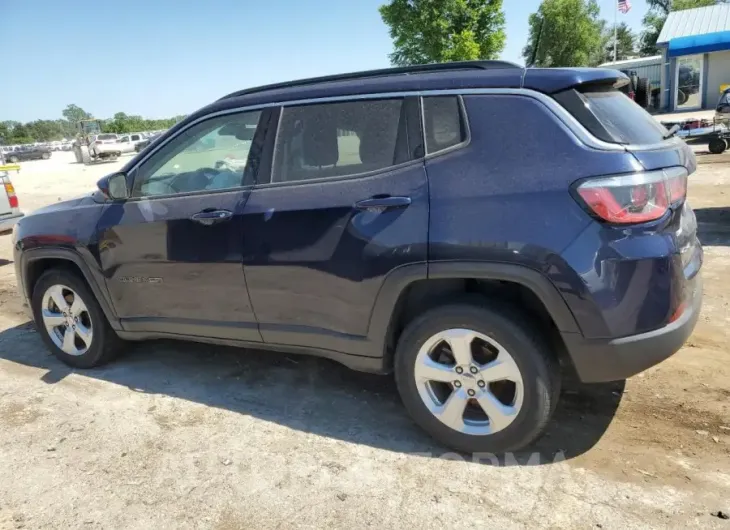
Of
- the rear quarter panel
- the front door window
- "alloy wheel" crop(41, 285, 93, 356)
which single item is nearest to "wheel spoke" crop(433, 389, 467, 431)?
the rear quarter panel

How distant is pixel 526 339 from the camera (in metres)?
2.66

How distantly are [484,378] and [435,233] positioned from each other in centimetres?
75

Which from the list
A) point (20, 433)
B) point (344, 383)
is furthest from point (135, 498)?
point (344, 383)

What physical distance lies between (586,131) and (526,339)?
0.99m

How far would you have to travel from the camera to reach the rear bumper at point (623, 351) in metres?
2.54

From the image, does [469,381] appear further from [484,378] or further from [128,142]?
[128,142]

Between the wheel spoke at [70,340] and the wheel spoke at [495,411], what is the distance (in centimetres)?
313

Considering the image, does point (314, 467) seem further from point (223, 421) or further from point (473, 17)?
point (473, 17)

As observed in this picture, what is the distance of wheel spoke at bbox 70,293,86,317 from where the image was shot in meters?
4.18

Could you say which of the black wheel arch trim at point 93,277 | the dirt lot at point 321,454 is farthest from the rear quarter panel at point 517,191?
the black wheel arch trim at point 93,277

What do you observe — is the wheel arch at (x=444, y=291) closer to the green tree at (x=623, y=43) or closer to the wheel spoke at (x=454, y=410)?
the wheel spoke at (x=454, y=410)

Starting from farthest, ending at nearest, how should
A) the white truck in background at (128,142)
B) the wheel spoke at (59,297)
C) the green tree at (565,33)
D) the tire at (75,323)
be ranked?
the green tree at (565,33)
the white truck in background at (128,142)
the wheel spoke at (59,297)
the tire at (75,323)

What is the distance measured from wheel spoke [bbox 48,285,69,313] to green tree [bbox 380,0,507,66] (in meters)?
28.8

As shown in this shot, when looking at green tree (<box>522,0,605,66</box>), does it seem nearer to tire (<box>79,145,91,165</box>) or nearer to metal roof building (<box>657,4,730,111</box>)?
metal roof building (<box>657,4,730,111</box>)
